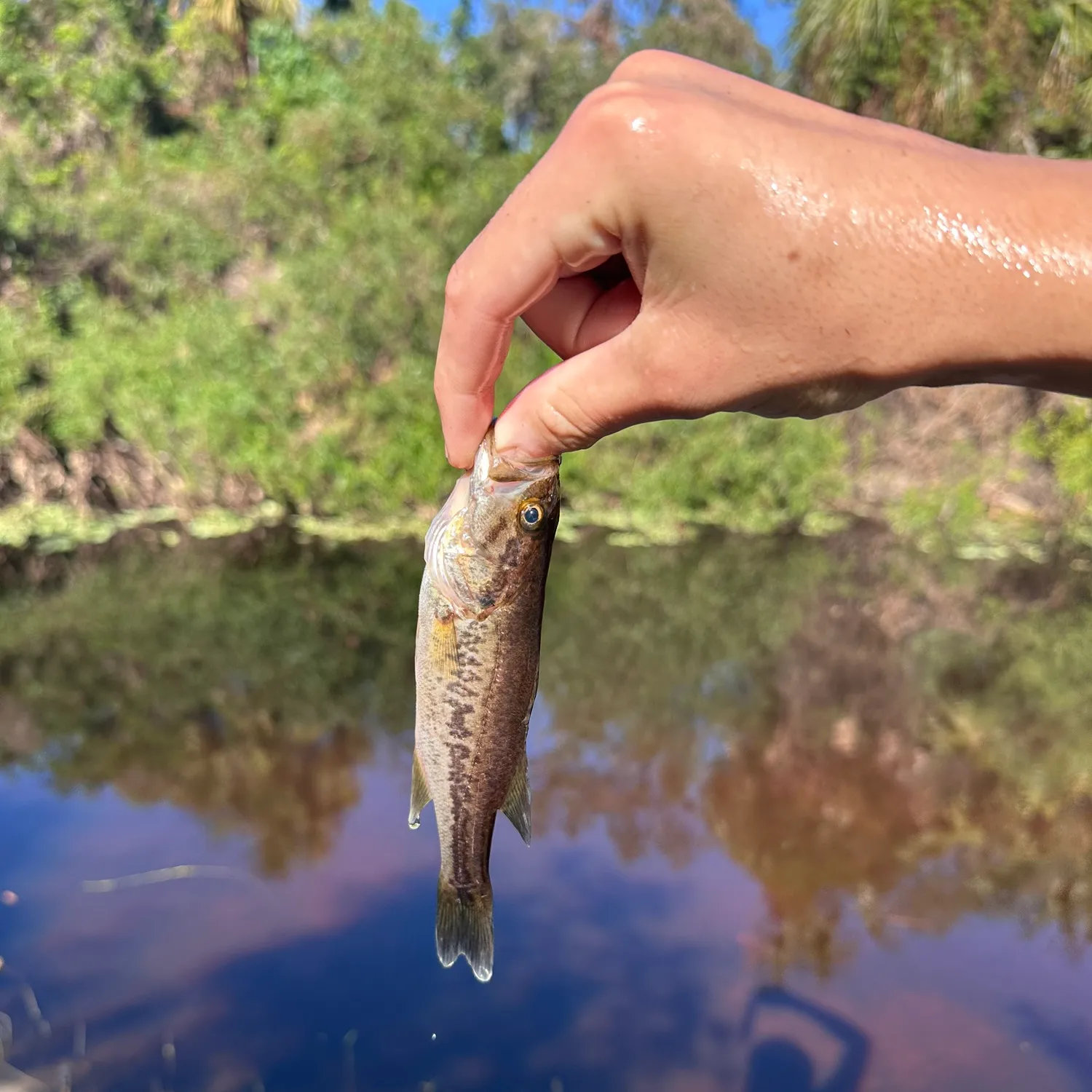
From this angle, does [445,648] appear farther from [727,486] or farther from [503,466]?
[727,486]

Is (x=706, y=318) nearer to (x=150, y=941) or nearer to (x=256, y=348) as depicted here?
(x=150, y=941)

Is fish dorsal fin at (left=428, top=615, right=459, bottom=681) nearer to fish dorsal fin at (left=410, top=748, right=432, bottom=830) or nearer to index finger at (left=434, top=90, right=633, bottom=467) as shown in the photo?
fish dorsal fin at (left=410, top=748, right=432, bottom=830)

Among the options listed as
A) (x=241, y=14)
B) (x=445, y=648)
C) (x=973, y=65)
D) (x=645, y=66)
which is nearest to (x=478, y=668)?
(x=445, y=648)

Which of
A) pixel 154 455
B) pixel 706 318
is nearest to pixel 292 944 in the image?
pixel 706 318

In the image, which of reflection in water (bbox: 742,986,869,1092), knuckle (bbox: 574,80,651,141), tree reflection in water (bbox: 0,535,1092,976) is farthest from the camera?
tree reflection in water (bbox: 0,535,1092,976)

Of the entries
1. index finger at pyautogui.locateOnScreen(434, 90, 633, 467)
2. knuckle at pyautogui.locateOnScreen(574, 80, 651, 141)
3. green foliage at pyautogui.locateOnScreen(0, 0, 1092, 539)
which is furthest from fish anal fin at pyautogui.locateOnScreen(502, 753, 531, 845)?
green foliage at pyautogui.locateOnScreen(0, 0, 1092, 539)

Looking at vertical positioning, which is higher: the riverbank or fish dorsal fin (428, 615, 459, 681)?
fish dorsal fin (428, 615, 459, 681)

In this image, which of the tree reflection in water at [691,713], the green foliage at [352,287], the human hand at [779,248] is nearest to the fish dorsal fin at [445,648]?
the human hand at [779,248]
